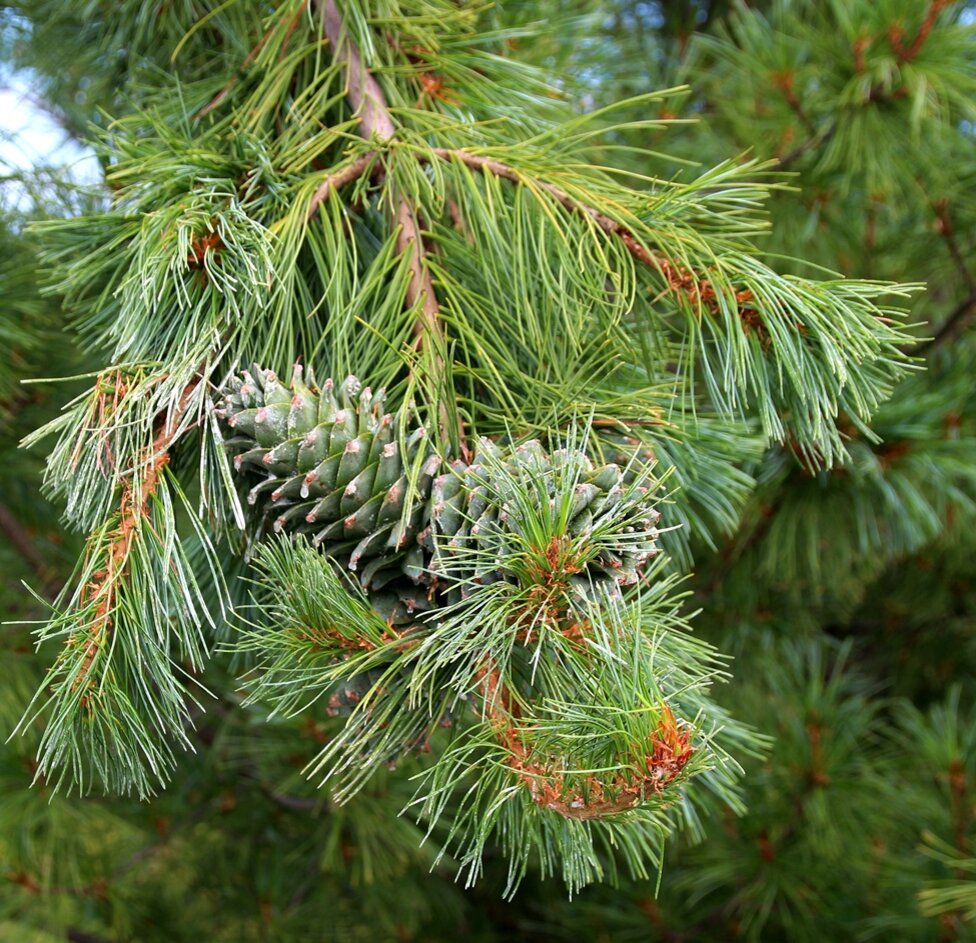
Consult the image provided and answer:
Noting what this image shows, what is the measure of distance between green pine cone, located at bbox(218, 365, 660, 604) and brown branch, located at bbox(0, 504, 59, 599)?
841mm

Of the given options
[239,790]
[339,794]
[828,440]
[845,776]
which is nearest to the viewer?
[339,794]

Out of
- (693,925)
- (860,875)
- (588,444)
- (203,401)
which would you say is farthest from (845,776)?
(203,401)

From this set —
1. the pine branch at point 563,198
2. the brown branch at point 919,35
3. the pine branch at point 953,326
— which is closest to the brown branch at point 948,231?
the pine branch at point 953,326

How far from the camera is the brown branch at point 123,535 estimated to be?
51 cm

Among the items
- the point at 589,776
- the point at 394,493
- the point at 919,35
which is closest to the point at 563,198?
the point at 394,493

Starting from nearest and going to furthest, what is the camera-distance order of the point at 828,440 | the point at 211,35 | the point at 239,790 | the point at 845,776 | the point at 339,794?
the point at 339,794 < the point at 828,440 < the point at 211,35 < the point at 845,776 < the point at 239,790

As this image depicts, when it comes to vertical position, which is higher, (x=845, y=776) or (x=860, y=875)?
(x=845, y=776)

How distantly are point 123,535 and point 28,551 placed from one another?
0.87 metres

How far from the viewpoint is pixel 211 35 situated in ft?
2.85

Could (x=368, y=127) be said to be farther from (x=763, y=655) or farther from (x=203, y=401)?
(x=763, y=655)

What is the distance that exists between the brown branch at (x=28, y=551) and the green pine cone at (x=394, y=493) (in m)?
0.84

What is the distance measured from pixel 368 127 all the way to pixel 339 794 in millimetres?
430

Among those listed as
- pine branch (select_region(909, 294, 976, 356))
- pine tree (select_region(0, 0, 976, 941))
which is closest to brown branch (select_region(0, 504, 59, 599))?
pine tree (select_region(0, 0, 976, 941))

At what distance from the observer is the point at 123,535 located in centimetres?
53
